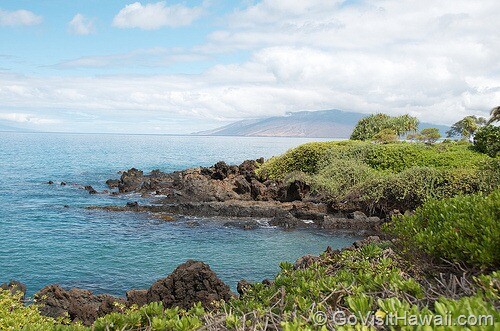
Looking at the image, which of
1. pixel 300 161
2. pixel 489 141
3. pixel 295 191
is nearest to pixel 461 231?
pixel 295 191

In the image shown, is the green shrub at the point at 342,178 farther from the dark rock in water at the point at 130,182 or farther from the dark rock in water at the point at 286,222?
the dark rock in water at the point at 130,182

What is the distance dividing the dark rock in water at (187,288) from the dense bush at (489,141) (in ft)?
90.7

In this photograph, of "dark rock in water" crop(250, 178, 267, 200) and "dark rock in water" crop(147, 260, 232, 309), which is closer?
"dark rock in water" crop(147, 260, 232, 309)

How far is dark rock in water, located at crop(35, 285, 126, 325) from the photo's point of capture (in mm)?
12094

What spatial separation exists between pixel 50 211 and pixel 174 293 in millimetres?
25845

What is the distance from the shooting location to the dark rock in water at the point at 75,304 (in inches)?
476

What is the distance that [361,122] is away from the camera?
7125 centimetres

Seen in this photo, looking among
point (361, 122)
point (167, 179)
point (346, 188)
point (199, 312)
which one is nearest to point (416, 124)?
point (361, 122)

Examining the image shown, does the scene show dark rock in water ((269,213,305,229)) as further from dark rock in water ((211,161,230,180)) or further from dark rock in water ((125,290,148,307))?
dark rock in water ((125,290,148,307))

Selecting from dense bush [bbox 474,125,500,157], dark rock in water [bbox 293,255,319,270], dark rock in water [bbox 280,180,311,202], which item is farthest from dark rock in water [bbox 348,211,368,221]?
dark rock in water [bbox 293,255,319,270]

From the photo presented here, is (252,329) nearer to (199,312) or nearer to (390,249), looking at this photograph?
(199,312)

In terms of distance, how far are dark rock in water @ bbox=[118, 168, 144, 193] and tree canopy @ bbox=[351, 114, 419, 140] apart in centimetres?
3261

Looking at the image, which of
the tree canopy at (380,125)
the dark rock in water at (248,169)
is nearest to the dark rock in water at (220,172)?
the dark rock in water at (248,169)

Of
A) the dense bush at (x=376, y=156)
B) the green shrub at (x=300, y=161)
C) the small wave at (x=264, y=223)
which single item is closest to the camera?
the small wave at (x=264, y=223)
